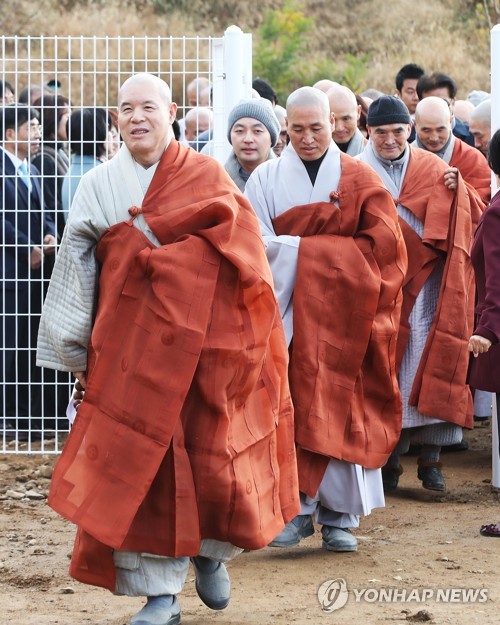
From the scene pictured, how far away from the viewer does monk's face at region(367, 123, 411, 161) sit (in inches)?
285

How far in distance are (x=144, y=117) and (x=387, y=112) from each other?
254cm

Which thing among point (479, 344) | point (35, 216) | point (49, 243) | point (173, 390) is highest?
point (35, 216)

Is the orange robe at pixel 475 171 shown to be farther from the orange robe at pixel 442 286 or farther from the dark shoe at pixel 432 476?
the dark shoe at pixel 432 476

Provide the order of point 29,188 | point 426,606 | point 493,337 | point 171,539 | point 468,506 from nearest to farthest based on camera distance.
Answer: point 171,539, point 426,606, point 493,337, point 468,506, point 29,188

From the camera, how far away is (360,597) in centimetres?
529

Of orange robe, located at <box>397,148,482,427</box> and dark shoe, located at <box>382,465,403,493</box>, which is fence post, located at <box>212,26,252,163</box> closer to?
orange robe, located at <box>397,148,482,427</box>

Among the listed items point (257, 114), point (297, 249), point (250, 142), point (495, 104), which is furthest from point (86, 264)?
point (495, 104)

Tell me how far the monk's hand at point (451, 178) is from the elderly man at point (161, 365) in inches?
101

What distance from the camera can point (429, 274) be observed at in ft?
24.1

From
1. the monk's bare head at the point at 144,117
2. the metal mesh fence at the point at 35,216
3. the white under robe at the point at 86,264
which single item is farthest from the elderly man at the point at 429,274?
the white under robe at the point at 86,264

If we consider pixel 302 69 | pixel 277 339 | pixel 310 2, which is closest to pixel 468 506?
pixel 277 339

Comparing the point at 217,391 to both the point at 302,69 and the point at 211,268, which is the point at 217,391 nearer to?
the point at 211,268

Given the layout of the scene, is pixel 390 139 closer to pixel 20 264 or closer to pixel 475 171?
pixel 475 171

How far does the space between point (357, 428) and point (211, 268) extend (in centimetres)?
170
